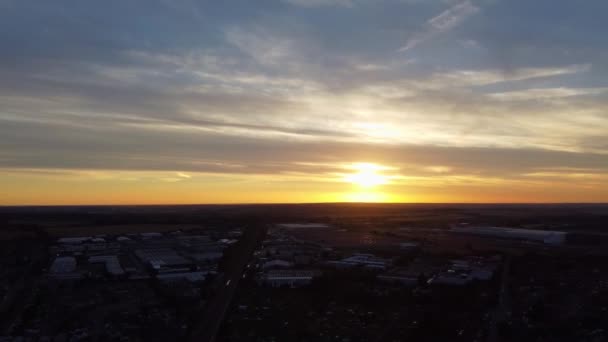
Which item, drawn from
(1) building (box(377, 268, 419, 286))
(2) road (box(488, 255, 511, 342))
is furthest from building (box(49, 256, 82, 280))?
(2) road (box(488, 255, 511, 342))

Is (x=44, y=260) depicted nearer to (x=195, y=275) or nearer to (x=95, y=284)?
(x=95, y=284)

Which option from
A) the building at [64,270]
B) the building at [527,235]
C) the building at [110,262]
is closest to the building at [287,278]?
the building at [110,262]

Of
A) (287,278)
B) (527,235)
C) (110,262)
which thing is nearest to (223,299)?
(287,278)

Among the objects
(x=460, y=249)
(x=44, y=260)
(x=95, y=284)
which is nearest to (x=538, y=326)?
(x=95, y=284)

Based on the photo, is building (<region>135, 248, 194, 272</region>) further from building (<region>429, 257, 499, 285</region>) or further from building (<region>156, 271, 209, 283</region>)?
building (<region>429, 257, 499, 285</region>)

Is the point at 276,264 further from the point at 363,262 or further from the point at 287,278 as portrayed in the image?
the point at 363,262
